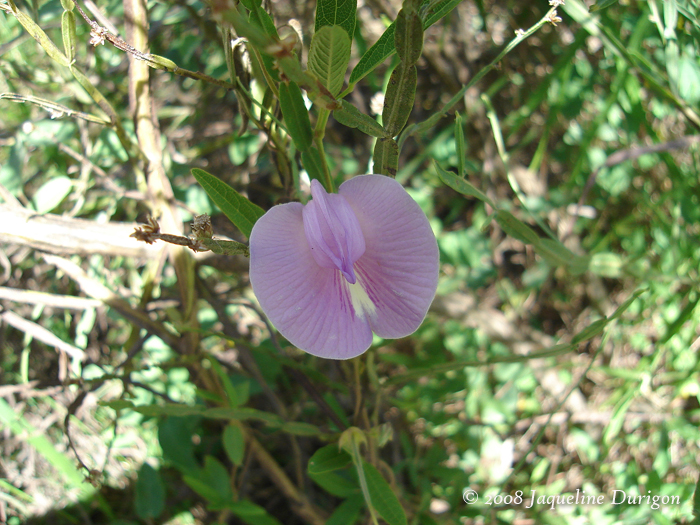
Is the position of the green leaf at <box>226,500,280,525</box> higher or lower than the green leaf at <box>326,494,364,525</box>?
lower

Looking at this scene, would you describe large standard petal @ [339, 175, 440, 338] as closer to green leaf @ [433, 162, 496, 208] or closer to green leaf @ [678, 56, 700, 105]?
green leaf @ [433, 162, 496, 208]

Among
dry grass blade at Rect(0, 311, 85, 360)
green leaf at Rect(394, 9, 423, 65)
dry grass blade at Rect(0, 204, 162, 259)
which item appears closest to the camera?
green leaf at Rect(394, 9, 423, 65)

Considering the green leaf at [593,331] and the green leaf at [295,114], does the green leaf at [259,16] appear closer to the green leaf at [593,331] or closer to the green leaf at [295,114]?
the green leaf at [295,114]

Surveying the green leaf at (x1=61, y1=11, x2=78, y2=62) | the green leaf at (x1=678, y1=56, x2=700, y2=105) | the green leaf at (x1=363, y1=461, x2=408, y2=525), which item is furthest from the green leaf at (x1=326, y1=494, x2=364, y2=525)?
the green leaf at (x1=678, y1=56, x2=700, y2=105)

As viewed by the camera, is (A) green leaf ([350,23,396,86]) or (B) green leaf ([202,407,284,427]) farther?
(B) green leaf ([202,407,284,427])

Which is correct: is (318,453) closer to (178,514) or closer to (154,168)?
(154,168)

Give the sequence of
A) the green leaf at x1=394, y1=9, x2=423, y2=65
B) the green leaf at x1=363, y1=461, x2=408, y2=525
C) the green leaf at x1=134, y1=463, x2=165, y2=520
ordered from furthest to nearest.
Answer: the green leaf at x1=134, y1=463, x2=165, y2=520, the green leaf at x1=363, y1=461, x2=408, y2=525, the green leaf at x1=394, y1=9, x2=423, y2=65
